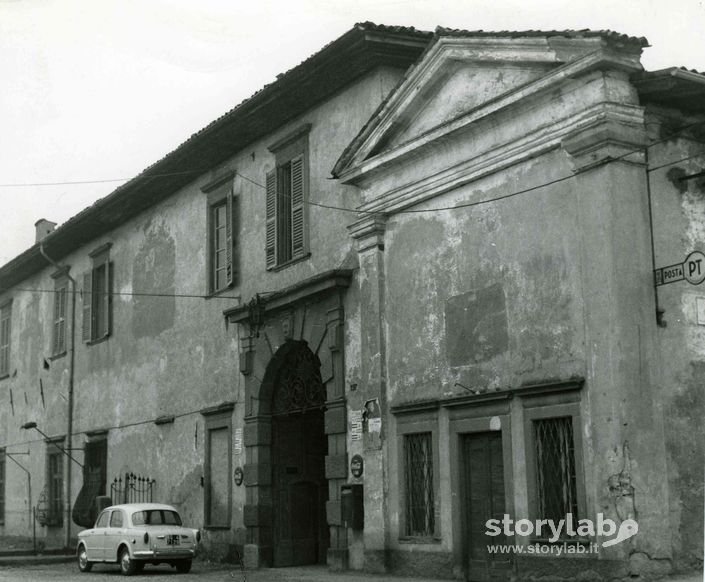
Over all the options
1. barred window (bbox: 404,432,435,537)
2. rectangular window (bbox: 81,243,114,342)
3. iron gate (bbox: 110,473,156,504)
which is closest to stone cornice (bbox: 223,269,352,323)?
barred window (bbox: 404,432,435,537)

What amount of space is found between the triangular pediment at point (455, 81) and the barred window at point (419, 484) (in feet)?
13.5

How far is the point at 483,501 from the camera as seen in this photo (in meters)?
13.7

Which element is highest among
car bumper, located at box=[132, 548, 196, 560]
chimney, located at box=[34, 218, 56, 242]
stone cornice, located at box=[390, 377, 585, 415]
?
chimney, located at box=[34, 218, 56, 242]

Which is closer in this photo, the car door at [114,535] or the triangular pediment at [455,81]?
the triangular pediment at [455,81]

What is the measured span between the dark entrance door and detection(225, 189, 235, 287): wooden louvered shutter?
7476mm

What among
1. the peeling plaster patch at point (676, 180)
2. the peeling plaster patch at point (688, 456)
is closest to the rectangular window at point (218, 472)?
the peeling plaster patch at point (688, 456)

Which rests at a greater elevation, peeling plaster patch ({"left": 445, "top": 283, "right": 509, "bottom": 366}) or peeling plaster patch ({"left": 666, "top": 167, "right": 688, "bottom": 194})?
peeling plaster patch ({"left": 666, "top": 167, "right": 688, "bottom": 194})

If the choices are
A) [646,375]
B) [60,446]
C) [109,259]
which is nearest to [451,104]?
[646,375]

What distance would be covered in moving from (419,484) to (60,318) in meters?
16.3

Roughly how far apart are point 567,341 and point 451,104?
4.00 meters

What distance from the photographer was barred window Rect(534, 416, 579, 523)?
12.2 metres

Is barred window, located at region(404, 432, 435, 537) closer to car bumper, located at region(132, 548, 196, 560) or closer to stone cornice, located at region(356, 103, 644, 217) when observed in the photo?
stone cornice, located at region(356, 103, 644, 217)
